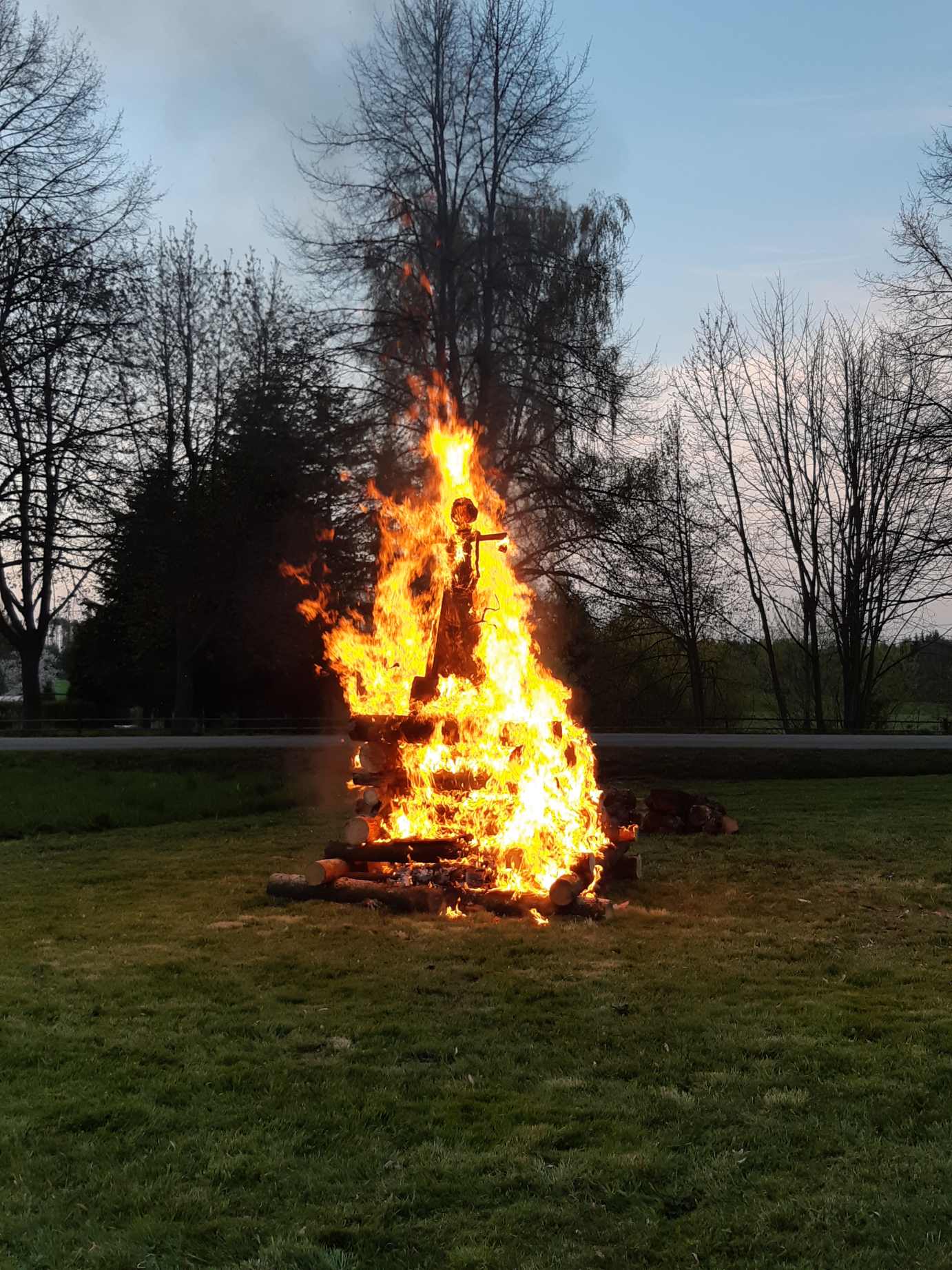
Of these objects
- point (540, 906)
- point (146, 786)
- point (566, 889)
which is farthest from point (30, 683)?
point (566, 889)

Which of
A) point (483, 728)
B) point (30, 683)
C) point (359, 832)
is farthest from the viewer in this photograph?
point (30, 683)

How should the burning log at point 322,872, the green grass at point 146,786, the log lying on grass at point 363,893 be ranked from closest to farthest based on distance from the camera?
the log lying on grass at point 363,893 → the burning log at point 322,872 → the green grass at point 146,786

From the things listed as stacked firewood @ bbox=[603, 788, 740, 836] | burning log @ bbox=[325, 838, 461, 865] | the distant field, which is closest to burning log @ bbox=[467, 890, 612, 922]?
A: burning log @ bbox=[325, 838, 461, 865]

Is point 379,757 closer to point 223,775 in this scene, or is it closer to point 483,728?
point 483,728

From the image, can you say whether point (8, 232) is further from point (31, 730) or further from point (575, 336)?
point (31, 730)

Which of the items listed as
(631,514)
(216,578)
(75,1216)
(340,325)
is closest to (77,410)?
(340,325)

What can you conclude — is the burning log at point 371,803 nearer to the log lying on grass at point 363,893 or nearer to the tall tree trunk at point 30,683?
the log lying on grass at point 363,893

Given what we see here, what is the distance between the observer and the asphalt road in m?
20.8

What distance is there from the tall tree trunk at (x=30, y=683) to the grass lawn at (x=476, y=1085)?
23403 mm

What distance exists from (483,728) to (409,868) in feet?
4.73

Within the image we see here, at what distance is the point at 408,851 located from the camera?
30.3 feet

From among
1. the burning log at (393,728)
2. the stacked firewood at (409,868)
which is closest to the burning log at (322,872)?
the stacked firewood at (409,868)

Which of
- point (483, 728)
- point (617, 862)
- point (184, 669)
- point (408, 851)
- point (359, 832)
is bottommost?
point (617, 862)

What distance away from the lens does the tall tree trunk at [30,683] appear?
30.4 m
